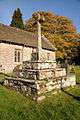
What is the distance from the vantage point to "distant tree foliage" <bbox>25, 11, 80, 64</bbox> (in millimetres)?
44019

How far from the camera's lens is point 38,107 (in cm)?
1138

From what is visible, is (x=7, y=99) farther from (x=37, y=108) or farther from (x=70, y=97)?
(x=70, y=97)

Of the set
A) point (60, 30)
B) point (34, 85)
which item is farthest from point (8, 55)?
point (60, 30)

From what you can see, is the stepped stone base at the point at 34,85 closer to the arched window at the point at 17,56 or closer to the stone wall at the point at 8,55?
the stone wall at the point at 8,55

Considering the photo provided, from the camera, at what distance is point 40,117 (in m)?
10.2

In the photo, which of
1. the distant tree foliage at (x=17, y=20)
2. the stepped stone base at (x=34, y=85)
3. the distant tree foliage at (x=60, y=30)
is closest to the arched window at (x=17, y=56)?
the stepped stone base at (x=34, y=85)

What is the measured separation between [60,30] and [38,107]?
37.6m

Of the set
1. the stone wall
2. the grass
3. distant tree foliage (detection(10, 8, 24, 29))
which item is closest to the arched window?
the stone wall

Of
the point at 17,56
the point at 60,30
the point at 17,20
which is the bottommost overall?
the point at 17,56

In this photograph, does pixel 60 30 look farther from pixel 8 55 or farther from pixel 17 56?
pixel 8 55

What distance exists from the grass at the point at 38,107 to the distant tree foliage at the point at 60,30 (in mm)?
30745

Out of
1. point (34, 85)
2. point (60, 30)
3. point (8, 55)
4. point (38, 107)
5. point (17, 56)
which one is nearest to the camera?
point (38, 107)

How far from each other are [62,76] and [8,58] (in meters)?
12.5

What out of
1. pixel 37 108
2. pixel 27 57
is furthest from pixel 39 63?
pixel 27 57
